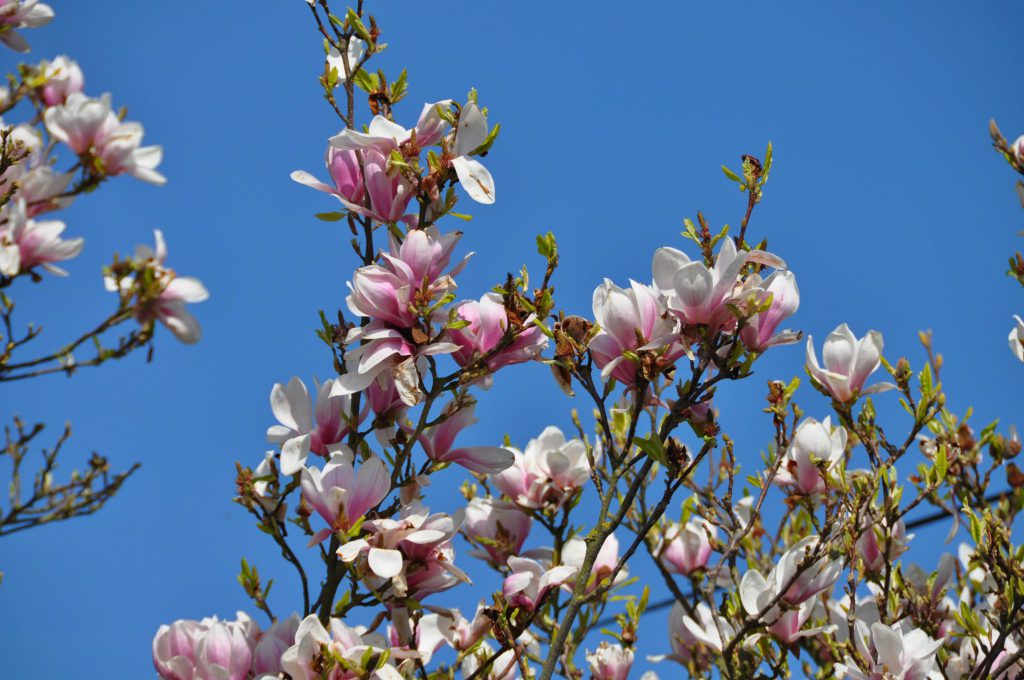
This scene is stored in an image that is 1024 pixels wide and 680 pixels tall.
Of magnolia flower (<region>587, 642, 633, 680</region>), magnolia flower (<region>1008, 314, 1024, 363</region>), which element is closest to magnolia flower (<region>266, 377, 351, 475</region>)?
magnolia flower (<region>587, 642, 633, 680</region>)

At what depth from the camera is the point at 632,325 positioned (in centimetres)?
140

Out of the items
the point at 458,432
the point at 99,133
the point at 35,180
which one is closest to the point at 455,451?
the point at 458,432

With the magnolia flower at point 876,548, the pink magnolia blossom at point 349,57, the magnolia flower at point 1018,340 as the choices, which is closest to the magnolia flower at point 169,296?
the pink magnolia blossom at point 349,57

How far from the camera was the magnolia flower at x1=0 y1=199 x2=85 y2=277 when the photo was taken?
2574 millimetres

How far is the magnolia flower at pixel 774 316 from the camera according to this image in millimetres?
1403

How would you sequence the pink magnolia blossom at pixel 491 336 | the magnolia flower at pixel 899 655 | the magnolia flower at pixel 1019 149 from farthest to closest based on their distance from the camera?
the magnolia flower at pixel 1019 149
the magnolia flower at pixel 899 655
the pink magnolia blossom at pixel 491 336

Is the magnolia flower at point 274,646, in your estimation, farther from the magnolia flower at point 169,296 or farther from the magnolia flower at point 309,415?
the magnolia flower at point 169,296

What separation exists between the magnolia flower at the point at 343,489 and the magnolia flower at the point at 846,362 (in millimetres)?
985

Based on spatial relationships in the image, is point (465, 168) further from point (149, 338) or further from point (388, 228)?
point (149, 338)

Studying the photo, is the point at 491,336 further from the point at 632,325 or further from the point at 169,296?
the point at 169,296

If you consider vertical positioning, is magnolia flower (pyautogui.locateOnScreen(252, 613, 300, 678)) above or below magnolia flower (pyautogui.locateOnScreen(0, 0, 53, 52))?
below

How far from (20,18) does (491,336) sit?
2.10 m

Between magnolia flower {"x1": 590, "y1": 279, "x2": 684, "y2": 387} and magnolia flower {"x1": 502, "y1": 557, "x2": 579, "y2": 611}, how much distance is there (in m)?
0.33

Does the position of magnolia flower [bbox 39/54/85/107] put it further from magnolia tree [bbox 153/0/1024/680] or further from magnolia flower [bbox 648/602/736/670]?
magnolia flower [bbox 648/602/736/670]
